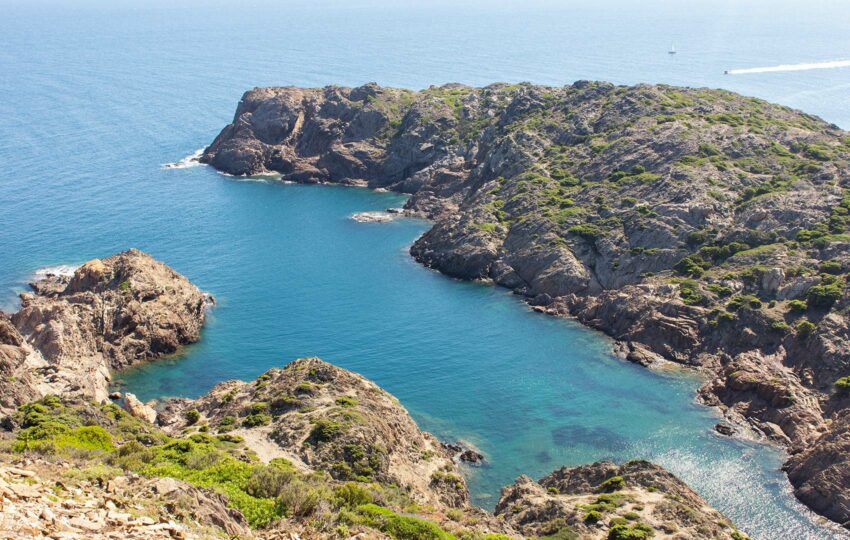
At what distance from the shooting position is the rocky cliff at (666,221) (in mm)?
99375

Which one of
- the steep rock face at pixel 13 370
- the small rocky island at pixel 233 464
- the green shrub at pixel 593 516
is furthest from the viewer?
the steep rock face at pixel 13 370

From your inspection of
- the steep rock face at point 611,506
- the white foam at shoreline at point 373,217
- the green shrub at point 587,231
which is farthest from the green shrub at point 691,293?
the white foam at shoreline at point 373,217

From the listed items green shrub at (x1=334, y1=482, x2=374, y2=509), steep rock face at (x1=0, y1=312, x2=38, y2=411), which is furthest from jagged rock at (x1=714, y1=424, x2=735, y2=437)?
steep rock face at (x1=0, y1=312, x2=38, y2=411)

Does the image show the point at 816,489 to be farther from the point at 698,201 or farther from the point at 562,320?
the point at 698,201

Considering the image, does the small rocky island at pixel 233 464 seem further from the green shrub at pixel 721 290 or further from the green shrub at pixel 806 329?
the green shrub at pixel 721 290

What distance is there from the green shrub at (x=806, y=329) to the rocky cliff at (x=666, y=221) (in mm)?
174

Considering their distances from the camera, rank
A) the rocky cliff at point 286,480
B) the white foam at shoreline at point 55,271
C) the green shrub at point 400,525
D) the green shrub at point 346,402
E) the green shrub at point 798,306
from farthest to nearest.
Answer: the white foam at shoreline at point 55,271 → the green shrub at point 798,306 → the green shrub at point 346,402 → the green shrub at point 400,525 → the rocky cliff at point 286,480

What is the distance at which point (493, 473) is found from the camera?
3219 inches

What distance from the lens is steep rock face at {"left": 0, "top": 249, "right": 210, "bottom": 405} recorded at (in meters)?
90.1

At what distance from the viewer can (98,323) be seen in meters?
105

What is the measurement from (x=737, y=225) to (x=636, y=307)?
22741mm

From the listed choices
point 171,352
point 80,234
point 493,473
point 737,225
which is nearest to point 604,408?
point 493,473

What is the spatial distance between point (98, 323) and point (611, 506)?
6786 centimetres

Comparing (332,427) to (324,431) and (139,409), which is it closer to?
(324,431)
